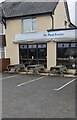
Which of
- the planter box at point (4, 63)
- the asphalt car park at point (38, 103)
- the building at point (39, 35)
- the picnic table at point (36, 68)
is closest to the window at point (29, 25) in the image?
the building at point (39, 35)

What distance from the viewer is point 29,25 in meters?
22.9

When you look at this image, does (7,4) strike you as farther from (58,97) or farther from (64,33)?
(58,97)

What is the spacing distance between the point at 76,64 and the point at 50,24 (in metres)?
4.42

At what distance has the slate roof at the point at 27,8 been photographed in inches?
859

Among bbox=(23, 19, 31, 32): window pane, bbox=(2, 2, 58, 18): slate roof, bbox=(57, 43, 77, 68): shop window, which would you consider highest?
bbox=(2, 2, 58, 18): slate roof

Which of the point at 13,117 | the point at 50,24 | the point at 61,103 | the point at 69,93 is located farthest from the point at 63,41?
the point at 13,117

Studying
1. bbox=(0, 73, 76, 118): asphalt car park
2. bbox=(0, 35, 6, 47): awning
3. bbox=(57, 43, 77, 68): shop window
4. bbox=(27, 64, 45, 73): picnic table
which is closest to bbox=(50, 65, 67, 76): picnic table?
bbox=(57, 43, 77, 68): shop window

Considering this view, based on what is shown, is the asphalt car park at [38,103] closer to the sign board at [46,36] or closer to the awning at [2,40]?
the sign board at [46,36]

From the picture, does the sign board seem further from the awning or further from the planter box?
the planter box

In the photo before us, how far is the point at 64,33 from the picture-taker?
19.8m

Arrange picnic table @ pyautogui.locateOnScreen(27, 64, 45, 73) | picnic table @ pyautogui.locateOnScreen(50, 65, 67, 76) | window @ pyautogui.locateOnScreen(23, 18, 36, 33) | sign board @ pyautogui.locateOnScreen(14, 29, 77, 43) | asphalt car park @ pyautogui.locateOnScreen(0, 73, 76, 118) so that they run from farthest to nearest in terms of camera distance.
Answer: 1. window @ pyautogui.locateOnScreen(23, 18, 36, 33)
2. picnic table @ pyautogui.locateOnScreen(27, 64, 45, 73)
3. sign board @ pyautogui.locateOnScreen(14, 29, 77, 43)
4. picnic table @ pyautogui.locateOnScreen(50, 65, 67, 76)
5. asphalt car park @ pyautogui.locateOnScreen(0, 73, 76, 118)

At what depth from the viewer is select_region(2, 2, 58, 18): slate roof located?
2181cm

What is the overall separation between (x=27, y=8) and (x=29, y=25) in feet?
6.50

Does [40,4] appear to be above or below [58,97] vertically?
above
